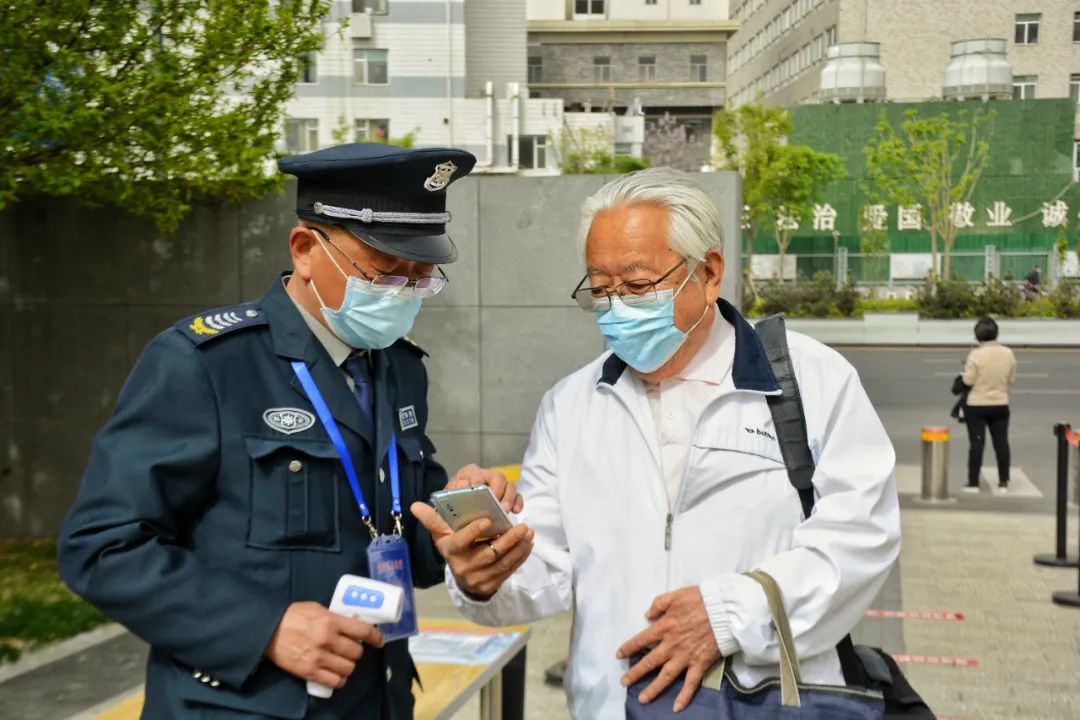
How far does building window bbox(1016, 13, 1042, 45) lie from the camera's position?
165ft

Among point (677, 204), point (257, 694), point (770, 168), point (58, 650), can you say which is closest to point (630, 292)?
point (677, 204)

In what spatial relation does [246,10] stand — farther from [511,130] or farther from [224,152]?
[511,130]

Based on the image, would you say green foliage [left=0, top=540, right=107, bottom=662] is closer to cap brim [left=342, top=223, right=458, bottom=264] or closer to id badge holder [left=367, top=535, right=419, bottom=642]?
id badge holder [left=367, top=535, right=419, bottom=642]

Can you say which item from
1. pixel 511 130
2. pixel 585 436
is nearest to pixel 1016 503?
pixel 585 436

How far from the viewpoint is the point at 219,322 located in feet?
7.63

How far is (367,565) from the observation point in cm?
237

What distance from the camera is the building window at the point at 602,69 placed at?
67562 millimetres

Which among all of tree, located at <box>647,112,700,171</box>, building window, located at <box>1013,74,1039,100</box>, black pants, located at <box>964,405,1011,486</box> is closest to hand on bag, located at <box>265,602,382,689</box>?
black pants, located at <box>964,405,1011,486</box>

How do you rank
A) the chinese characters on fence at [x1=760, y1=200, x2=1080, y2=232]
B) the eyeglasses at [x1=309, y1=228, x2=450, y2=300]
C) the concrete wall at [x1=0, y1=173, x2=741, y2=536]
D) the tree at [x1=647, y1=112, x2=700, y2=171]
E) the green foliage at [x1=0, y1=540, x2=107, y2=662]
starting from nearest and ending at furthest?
1. the eyeglasses at [x1=309, y1=228, x2=450, y2=300]
2. the green foliage at [x1=0, y1=540, x2=107, y2=662]
3. the concrete wall at [x1=0, y1=173, x2=741, y2=536]
4. the chinese characters on fence at [x1=760, y1=200, x2=1080, y2=232]
5. the tree at [x1=647, y1=112, x2=700, y2=171]

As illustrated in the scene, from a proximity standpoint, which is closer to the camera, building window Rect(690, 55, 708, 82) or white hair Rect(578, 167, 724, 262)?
white hair Rect(578, 167, 724, 262)

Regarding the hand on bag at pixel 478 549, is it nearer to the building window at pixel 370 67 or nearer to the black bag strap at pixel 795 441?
the black bag strap at pixel 795 441

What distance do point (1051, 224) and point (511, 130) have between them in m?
19.9

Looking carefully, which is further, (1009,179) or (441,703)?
(1009,179)

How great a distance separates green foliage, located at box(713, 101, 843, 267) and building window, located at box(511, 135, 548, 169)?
7344 millimetres
